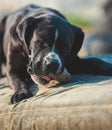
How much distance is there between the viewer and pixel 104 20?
12797 mm

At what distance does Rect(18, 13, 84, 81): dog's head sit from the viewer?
15.1 feet

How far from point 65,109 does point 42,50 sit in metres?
0.83

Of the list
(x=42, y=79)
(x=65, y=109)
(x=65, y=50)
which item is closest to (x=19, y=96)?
(x=42, y=79)

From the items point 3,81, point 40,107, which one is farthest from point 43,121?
point 3,81

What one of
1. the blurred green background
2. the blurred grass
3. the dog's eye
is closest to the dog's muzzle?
the dog's eye

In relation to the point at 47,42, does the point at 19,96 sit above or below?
below

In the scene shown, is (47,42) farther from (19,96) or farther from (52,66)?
(19,96)

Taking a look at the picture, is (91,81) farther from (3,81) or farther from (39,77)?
(3,81)

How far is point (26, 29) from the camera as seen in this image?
196 inches

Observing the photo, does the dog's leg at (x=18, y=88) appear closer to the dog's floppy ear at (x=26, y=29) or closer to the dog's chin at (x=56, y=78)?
the dog's chin at (x=56, y=78)

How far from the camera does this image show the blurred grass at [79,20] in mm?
16402

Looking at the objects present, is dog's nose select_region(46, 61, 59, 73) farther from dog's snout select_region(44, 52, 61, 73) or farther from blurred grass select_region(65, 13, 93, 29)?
blurred grass select_region(65, 13, 93, 29)

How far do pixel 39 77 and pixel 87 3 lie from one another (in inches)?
551

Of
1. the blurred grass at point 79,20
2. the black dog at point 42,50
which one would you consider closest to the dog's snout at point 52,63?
the black dog at point 42,50
